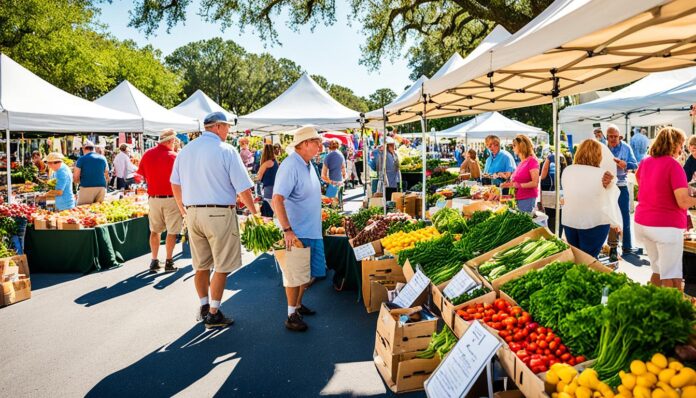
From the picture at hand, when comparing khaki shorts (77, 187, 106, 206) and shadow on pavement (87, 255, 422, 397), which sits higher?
khaki shorts (77, 187, 106, 206)

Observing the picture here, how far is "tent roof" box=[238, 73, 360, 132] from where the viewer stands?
1069 cm

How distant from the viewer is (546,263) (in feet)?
10.9

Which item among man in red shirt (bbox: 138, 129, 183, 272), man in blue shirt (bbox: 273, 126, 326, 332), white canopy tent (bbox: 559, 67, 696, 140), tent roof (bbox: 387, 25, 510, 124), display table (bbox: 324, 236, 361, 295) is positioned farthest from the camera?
white canopy tent (bbox: 559, 67, 696, 140)

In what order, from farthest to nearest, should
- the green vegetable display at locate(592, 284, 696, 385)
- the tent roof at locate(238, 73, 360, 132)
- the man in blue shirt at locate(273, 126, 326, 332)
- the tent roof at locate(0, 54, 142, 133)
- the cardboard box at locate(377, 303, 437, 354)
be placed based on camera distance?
the tent roof at locate(238, 73, 360, 132) < the tent roof at locate(0, 54, 142, 133) < the man in blue shirt at locate(273, 126, 326, 332) < the cardboard box at locate(377, 303, 437, 354) < the green vegetable display at locate(592, 284, 696, 385)

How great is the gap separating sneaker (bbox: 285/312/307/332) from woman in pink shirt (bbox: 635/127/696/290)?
10.7ft

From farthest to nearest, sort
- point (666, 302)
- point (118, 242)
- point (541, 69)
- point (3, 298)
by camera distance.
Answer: point (118, 242) < point (3, 298) < point (541, 69) < point (666, 302)

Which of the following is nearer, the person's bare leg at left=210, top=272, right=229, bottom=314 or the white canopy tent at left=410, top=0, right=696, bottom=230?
the white canopy tent at left=410, top=0, right=696, bottom=230

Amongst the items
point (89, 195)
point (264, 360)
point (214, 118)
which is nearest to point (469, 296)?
point (264, 360)

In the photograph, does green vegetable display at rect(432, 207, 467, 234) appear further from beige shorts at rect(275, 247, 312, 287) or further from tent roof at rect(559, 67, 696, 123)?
tent roof at rect(559, 67, 696, 123)

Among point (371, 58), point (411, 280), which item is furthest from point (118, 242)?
point (371, 58)

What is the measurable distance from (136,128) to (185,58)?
53.5m

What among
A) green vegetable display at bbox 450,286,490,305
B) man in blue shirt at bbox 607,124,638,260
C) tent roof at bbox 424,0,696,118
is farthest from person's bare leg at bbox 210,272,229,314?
man in blue shirt at bbox 607,124,638,260

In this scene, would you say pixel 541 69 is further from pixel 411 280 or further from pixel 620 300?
pixel 620 300

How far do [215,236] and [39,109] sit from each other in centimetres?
523
